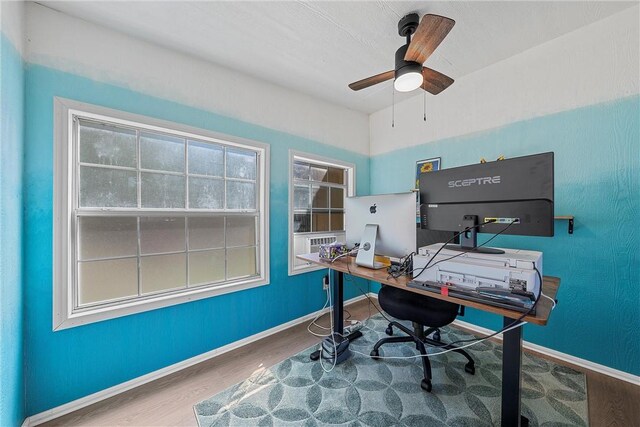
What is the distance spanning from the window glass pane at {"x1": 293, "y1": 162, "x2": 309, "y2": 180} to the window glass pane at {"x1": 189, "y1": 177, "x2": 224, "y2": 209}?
90 centimetres

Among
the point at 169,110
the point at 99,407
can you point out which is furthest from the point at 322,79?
the point at 99,407

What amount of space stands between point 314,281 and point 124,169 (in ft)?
6.96

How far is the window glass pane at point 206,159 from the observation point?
2076 mm

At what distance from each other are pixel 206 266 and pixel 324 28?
2254 mm

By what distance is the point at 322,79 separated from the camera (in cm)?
249

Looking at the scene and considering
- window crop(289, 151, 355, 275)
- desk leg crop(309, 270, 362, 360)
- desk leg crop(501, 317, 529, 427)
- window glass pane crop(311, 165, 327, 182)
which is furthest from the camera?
window glass pane crop(311, 165, 327, 182)

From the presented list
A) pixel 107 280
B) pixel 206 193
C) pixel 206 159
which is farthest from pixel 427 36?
pixel 107 280

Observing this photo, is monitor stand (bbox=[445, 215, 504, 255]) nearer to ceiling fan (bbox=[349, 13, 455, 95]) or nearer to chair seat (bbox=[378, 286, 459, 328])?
chair seat (bbox=[378, 286, 459, 328])

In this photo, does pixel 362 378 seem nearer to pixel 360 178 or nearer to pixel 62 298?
pixel 62 298

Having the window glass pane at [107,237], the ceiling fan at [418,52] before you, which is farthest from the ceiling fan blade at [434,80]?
the window glass pane at [107,237]

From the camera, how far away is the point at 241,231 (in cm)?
239

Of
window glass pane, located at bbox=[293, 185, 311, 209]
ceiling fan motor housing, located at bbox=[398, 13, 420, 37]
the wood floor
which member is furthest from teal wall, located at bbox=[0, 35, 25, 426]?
ceiling fan motor housing, located at bbox=[398, 13, 420, 37]

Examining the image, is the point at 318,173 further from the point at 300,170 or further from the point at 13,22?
the point at 13,22

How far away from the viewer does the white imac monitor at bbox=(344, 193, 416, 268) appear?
4.97 feet
